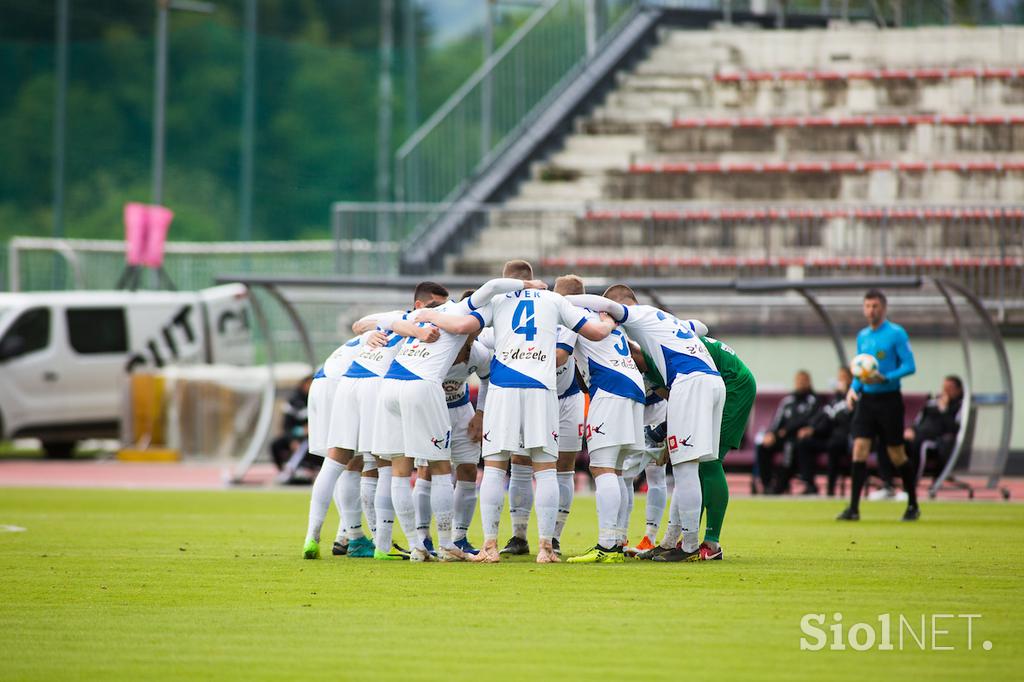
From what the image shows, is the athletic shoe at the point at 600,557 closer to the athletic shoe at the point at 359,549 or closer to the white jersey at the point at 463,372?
the white jersey at the point at 463,372

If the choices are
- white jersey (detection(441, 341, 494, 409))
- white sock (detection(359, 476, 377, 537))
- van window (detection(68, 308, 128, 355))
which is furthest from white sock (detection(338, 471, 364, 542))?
van window (detection(68, 308, 128, 355))

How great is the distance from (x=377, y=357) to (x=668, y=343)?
7.04 ft

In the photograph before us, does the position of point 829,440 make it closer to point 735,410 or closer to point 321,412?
point 735,410

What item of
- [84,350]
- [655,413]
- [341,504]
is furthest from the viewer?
[84,350]

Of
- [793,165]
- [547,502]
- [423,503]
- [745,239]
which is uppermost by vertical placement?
[793,165]

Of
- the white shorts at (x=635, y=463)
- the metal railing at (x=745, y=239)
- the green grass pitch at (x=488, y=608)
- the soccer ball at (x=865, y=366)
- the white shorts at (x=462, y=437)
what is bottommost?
the green grass pitch at (x=488, y=608)

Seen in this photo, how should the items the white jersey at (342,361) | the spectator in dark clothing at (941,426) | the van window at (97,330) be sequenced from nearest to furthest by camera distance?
the white jersey at (342,361)
the spectator in dark clothing at (941,426)
the van window at (97,330)

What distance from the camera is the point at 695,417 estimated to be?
1190cm

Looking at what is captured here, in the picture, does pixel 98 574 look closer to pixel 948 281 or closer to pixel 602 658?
pixel 602 658

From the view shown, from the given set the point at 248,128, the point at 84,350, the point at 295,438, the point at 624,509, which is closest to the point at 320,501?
the point at 624,509

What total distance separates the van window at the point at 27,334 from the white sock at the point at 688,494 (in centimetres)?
1922

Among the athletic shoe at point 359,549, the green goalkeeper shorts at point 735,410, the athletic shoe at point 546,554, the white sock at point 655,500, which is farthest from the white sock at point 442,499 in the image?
the green goalkeeper shorts at point 735,410

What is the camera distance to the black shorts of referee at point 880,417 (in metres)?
15.9

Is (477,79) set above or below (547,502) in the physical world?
above
